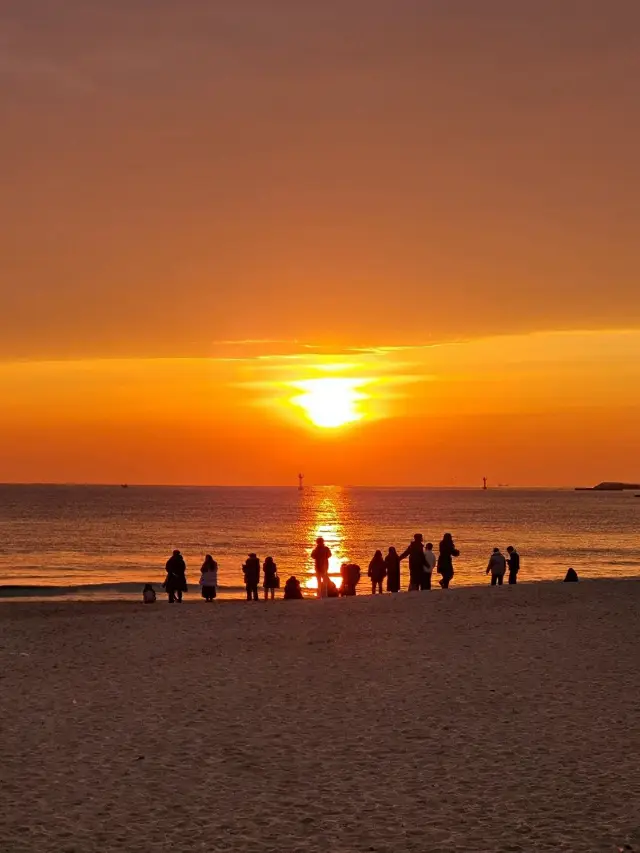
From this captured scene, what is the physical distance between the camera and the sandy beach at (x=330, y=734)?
9.24 metres

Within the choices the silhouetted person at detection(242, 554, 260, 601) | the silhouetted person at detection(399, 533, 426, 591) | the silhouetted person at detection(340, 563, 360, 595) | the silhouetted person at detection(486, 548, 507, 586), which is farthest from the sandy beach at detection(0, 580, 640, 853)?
the silhouetted person at detection(340, 563, 360, 595)

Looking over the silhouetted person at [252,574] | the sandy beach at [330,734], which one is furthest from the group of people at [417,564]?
the sandy beach at [330,734]

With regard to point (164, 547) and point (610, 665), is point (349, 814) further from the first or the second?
point (164, 547)

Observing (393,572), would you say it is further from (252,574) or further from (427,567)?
(252,574)

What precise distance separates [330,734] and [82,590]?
42.5 metres

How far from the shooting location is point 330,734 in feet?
42.4

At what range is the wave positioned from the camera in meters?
50.0

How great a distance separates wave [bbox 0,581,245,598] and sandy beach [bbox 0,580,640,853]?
27.4 metres

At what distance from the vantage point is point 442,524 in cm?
16362

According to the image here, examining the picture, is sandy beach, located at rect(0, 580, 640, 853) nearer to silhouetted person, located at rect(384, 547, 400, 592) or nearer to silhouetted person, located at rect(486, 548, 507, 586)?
silhouetted person, located at rect(486, 548, 507, 586)

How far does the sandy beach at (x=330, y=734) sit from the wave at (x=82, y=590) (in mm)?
27408

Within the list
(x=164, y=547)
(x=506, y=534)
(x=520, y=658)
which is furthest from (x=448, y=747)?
(x=506, y=534)

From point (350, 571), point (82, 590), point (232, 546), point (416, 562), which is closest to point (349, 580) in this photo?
point (350, 571)

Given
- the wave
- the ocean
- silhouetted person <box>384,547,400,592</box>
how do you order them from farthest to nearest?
the ocean, the wave, silhouetted person <box>384,547,400,592</box>
